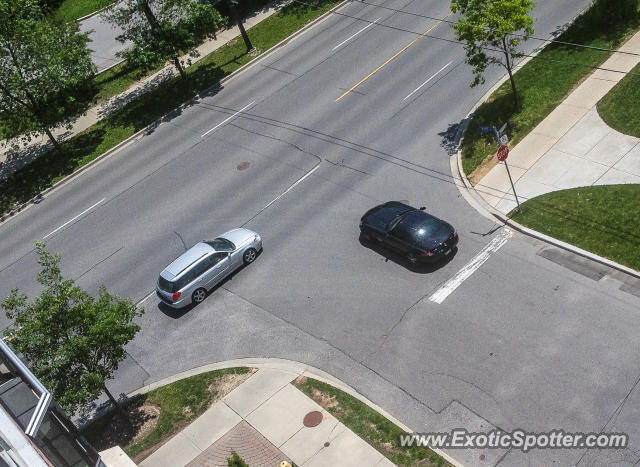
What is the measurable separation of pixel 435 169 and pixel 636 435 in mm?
13295

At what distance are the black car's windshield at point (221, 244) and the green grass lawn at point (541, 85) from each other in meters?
9.66

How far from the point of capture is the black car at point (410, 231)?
72.6 feet

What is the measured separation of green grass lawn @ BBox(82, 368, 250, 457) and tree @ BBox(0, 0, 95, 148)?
17312mm

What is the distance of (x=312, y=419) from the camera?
60.4 ft

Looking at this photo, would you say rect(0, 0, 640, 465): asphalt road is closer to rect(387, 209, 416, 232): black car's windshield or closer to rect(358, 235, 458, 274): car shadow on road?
rect(358, 235, 458, 274): car shadow on road

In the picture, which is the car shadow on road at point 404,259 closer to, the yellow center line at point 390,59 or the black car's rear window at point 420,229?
the black car's rear window at point 420,229

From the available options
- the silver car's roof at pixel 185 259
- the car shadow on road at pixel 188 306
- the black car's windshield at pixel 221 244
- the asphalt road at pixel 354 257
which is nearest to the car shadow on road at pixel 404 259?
the asphalt road at pixel 354 257

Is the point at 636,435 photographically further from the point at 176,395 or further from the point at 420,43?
the point at 420,43

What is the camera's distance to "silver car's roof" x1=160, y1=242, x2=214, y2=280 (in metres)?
23.3

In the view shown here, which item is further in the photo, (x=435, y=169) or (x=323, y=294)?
(x=435, y=169)

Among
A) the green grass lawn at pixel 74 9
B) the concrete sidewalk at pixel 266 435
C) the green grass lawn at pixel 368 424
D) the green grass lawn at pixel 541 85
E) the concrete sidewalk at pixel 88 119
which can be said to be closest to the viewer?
the green grass lawn at pixel 368 424

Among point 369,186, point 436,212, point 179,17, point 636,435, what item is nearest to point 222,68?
point 179,17

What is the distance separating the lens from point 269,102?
111 ft

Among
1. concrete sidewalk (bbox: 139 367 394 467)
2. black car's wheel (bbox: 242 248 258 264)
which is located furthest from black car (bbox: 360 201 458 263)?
concrete sidewalk (bbox: 139 367 394 467)
